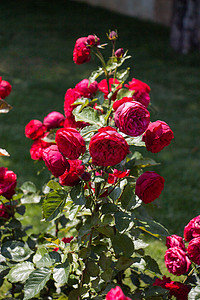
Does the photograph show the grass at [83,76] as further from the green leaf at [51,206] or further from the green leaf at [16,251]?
the green leaf at [51,206]

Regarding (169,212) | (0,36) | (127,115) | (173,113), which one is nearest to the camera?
(127,115)

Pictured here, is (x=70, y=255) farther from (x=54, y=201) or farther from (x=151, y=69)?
(x=151, y=69)

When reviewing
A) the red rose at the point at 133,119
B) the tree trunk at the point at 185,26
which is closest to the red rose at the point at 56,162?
the red rose at the point at 133,119

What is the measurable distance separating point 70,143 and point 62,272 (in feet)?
1.29

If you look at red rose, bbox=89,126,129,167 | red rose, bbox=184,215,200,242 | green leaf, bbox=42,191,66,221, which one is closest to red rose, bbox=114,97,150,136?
red rose, bbox=89,126,129,167

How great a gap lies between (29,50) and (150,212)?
5.60 metres

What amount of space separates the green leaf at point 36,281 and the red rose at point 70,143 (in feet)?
1.28

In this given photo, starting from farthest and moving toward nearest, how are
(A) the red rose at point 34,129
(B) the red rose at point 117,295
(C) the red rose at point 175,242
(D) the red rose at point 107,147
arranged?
1. (A) the red rose at point 34,129
2. (C) the red rose at point 175,242
3. (D) the red rose at point 107,147
4. (B) the red rose at point 117,295

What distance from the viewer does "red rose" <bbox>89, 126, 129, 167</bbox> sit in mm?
958

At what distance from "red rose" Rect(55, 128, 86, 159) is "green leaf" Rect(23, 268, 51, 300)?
39cm

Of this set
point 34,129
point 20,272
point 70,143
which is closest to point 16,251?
point 20,272

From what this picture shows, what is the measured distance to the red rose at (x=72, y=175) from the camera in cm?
113

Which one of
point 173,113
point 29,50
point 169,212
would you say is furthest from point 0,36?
point 169,212

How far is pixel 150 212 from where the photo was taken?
1421 millimetres
